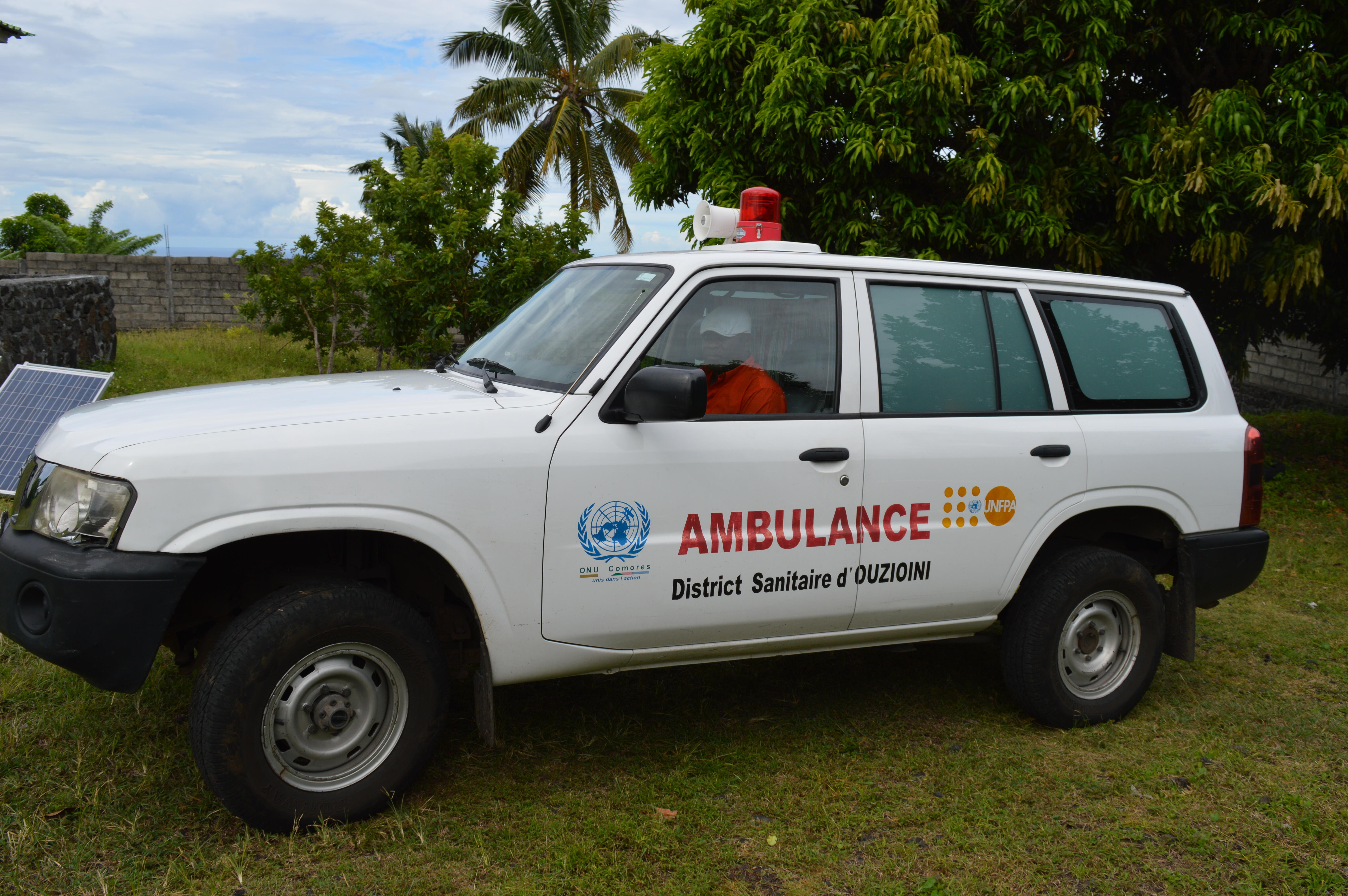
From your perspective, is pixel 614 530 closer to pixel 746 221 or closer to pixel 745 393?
pixel 745 393

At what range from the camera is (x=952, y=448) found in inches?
160

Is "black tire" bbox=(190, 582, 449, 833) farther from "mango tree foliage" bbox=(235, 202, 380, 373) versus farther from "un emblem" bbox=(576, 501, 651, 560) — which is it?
"mango tree foliage" bbox=(235, 202, 380, 373)

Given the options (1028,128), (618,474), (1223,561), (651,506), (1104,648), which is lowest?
(1104,648)

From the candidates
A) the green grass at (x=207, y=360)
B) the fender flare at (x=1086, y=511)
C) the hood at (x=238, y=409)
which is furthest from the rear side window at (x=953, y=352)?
the green grass at (x=207, y=360)

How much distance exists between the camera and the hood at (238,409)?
3.15m

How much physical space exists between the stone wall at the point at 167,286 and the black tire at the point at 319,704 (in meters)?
19.2

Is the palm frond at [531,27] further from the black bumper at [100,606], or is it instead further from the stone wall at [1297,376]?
the black bumper at [100,606]

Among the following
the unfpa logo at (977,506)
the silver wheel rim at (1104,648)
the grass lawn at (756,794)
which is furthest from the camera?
the silver wheel rim at (1104,648)

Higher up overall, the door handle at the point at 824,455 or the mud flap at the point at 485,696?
the door handle at the point at 824,455

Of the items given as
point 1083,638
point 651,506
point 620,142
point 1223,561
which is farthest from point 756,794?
point 620,142

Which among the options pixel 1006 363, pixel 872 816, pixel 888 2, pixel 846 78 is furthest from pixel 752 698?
pixel 888 2

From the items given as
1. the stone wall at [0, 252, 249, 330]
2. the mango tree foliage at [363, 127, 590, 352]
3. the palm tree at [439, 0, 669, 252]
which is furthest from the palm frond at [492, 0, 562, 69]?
the mango tree foliage at [363, 127, 590, 352]

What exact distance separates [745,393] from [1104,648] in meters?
2.17

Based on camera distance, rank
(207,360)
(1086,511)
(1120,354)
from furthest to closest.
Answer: (207,360), (1120,354), (1086,511)
